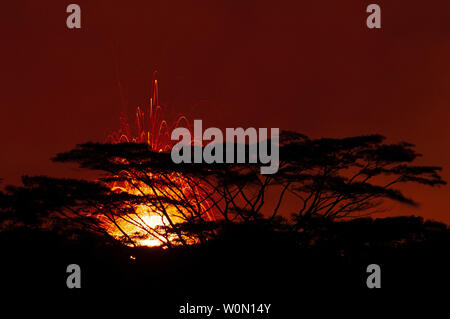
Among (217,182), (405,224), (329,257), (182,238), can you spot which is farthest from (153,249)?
(405,224)

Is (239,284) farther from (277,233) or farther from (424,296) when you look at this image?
(424,296)

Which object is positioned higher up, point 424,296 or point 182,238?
point 182,238

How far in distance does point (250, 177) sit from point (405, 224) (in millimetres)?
6641

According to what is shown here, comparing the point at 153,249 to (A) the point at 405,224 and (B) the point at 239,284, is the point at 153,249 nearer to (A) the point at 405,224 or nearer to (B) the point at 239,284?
(B) the point at 239,284

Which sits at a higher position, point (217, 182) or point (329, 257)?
point (217, 182)

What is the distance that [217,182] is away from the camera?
30.5 metres

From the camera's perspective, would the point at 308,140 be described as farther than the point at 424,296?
Yes

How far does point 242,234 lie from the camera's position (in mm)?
28531

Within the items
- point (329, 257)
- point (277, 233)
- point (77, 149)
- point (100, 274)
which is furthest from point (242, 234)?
point (77, 149)
